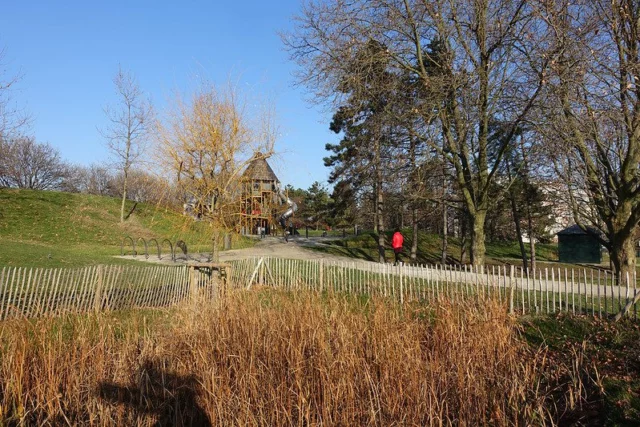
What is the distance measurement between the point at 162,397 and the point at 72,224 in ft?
96.6

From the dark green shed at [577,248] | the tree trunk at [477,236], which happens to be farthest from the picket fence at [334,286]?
the dark green shed at [577,248]

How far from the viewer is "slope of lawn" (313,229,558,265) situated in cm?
2958

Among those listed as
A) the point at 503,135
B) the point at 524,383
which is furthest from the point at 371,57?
the point at 524,383

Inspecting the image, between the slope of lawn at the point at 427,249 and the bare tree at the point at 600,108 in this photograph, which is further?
the slope of lawn at the point at 427,249

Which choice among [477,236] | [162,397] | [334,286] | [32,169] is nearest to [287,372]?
[162,397]

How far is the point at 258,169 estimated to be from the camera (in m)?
13.7

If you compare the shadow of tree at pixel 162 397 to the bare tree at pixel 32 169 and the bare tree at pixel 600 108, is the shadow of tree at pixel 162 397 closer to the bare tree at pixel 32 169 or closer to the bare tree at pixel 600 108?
the bare tree at pixel 600 108

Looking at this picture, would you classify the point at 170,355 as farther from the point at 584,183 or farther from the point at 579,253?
the point at 579,253

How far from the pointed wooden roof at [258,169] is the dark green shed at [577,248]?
24.5m

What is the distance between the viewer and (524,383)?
384cm

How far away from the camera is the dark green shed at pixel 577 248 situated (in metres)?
31.2

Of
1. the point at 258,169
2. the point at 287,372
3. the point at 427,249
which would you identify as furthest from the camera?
the point at 427,249

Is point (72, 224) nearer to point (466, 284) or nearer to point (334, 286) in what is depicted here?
point (334, 286)

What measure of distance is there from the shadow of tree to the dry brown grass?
0.04ft
